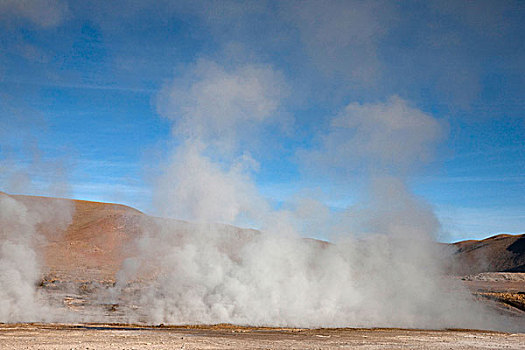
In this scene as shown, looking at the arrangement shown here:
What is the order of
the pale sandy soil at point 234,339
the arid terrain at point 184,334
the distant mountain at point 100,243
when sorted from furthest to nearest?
1. the distant mountain at point 100,243
2. the arid terrain at point 184,334
3. the pale sandy soil at point 234,339

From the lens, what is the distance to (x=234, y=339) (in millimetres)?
22781

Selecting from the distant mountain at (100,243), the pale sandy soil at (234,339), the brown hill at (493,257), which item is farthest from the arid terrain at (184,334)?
the brown hill at (493,257)

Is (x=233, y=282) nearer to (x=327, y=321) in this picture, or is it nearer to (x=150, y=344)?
(x=327, y=321)

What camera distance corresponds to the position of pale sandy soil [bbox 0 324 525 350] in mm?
20344

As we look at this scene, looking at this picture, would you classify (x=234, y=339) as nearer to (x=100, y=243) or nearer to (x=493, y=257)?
(x=100, y=243)

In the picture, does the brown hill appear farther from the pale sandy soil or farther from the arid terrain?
the pale sandy soil

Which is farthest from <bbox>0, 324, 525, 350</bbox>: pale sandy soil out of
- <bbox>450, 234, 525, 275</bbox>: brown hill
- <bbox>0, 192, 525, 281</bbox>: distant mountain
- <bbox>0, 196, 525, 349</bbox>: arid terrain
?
<bbox>450, 234, 525, 275</bbox>: brown hill

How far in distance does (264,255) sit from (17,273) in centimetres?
1774

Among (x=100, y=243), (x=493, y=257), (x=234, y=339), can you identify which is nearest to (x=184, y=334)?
(x=234, y=339)

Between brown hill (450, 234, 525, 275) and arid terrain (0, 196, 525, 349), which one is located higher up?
brown hill (450, 234, 525, 275)

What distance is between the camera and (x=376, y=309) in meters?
35.3

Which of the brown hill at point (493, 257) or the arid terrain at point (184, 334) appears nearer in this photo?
the arid terrain at point (184, 334)

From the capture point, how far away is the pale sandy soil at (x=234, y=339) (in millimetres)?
20344

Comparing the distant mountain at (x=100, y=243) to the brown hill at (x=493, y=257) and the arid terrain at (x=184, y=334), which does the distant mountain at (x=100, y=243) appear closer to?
the brown hill at (x=493, y=257)
